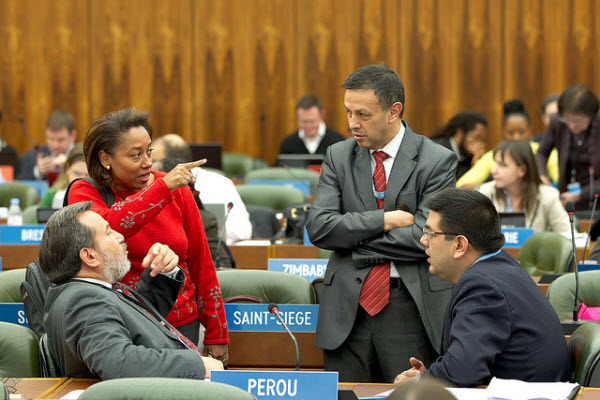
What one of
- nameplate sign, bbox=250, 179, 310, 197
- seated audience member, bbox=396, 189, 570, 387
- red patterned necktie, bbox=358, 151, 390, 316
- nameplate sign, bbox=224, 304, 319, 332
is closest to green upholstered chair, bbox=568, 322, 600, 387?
seated audience member, bbox=396, 189, 570, 387

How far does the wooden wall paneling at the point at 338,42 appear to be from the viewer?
379 inches

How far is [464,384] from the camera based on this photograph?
2316 mm

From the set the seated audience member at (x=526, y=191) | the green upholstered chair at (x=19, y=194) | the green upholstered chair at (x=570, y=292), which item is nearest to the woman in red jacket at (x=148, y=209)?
the green upholstered chair at (x=570, y=292)

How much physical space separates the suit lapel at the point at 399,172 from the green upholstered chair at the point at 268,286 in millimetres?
759

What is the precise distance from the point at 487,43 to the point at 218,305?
750cm

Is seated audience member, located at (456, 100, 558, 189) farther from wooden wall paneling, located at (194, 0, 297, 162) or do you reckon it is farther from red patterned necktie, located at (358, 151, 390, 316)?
red patterned necktie, located at (358, 151, 390, 316)

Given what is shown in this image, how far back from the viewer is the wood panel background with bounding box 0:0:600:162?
31.4 feet

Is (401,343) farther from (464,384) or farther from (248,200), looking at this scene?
(248,200)

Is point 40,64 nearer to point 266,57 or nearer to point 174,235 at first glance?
point 266,57

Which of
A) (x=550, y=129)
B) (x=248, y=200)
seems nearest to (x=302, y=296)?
(x=248, y=200)

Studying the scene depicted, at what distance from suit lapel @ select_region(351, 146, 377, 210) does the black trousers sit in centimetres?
29

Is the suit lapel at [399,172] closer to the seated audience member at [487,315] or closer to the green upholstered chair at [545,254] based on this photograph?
the seated audience member at [487,315]

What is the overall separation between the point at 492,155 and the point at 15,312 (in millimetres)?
3757

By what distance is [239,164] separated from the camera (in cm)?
934
